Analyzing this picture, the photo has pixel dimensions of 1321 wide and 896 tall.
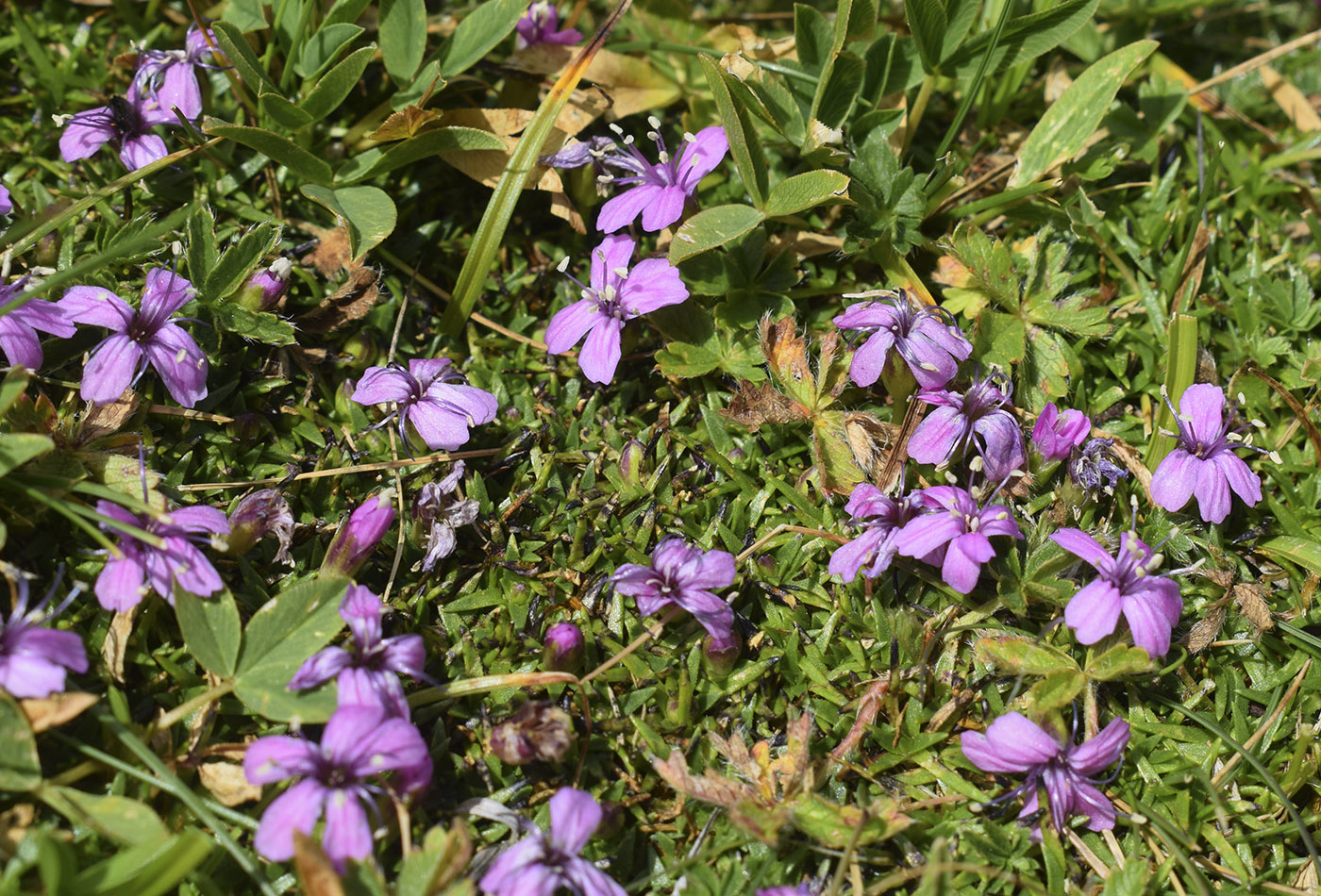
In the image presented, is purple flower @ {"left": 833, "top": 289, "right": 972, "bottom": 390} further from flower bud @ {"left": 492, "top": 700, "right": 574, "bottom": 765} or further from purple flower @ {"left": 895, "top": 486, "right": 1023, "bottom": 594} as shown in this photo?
flower bud @ {"left": 492, "top": 700, "right": 574, "bottom": 765}

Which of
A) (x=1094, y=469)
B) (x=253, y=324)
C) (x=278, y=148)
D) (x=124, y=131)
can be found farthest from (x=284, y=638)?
(x=1094, y=469)

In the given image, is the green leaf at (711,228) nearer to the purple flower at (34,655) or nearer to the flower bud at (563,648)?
the flower bud at (563,648)

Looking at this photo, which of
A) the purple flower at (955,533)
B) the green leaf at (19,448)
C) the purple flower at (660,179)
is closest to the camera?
the green leaf at (19,448)

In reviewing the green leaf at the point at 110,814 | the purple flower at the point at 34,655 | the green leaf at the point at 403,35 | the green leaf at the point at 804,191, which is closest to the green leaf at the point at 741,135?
the green leaf at the point at 804,191

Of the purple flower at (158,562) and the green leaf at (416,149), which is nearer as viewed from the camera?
the purple flower at (158,562)

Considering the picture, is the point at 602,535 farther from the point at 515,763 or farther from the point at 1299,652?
the point at 1299,652

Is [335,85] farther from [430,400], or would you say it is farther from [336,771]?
[336,771]
